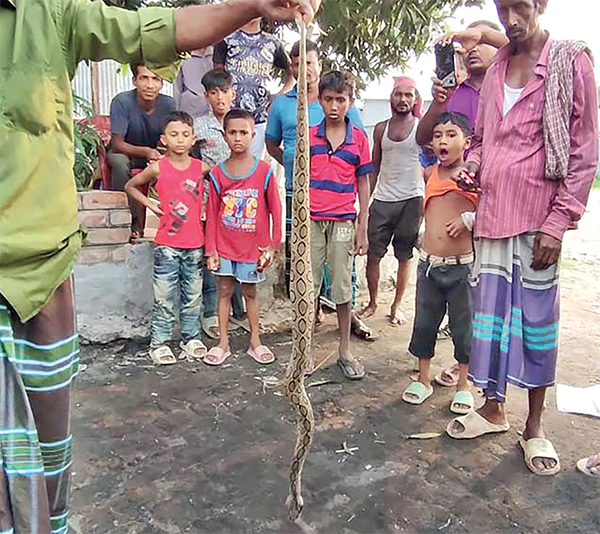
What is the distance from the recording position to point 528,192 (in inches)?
108

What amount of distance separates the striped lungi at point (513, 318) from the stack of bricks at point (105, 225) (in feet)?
8.35

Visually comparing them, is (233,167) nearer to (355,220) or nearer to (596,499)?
(355,220)

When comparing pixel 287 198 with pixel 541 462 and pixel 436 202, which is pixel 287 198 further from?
pixel 541 462

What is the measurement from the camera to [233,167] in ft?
13.6

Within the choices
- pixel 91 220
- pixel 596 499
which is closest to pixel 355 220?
pixel 91 220

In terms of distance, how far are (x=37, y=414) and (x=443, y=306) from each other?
2396mm

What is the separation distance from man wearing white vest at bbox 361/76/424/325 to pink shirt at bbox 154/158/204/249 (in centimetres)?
145

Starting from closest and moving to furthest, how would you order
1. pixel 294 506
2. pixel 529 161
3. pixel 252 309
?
pixel 294 506
pixel 529 161
pixel 252 309

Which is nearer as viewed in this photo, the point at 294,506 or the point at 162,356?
the point at 294,506

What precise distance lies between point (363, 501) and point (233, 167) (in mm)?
2441

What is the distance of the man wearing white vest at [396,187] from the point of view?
15.4 ft

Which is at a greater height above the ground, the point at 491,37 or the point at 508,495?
the point at 491,37

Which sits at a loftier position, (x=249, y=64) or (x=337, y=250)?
(x=249, y=64)

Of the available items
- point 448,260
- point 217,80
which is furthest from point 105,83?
point 448,260
